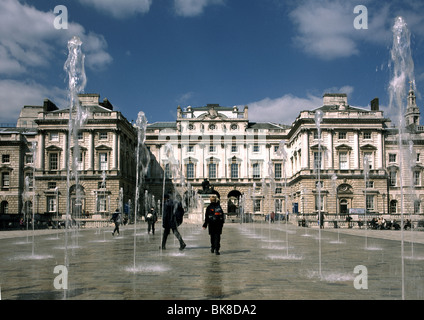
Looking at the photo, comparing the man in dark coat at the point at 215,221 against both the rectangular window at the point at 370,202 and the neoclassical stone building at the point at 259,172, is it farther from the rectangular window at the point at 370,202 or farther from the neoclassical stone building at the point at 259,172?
the rectangular window at the point at 370,202

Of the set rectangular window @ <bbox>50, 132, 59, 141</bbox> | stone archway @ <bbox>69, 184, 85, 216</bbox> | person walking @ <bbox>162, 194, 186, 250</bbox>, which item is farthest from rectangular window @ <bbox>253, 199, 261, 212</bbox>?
person walking @ <bbox>162, 194, 186, 250</bbox>

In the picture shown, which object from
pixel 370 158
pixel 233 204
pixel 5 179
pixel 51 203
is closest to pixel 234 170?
pixel 233 204

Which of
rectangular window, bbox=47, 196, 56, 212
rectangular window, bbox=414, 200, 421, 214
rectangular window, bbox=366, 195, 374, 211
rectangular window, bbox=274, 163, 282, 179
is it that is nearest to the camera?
rectangular window, bbox=366, 195, 374, 211

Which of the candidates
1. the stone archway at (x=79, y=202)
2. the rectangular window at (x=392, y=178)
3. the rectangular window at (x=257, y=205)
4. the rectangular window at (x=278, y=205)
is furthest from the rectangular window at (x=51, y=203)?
the rectangular window at (x=392, y=178)

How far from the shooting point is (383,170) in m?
54.4

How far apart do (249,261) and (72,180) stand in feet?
177

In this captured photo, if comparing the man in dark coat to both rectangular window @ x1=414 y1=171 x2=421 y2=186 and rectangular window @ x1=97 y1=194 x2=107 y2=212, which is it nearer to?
rectangular window @ x1=97 y1=194 x2=107 y2=212

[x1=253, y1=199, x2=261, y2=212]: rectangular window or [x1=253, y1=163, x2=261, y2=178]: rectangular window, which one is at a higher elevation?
[x1=253, y1=163, x2=261, y2=178]: rectangular window

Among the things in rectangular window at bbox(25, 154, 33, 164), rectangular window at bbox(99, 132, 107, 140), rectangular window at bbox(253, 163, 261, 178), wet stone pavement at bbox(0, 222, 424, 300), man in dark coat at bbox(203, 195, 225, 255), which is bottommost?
wet stone pavement at bbox(0, 222, 424, 300)

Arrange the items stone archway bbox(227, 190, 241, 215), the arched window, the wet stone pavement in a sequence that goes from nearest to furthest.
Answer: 1. the wet stone pavement
2. the arched window
3. stone archway bbox(227, 190, 241, 215)

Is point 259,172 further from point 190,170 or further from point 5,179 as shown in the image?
point 5,179

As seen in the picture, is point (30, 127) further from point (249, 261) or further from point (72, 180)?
point (249, 261)

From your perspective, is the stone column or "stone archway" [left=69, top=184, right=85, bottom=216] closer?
"stone archway" [left=69, top=184, right=85, bottom=216]

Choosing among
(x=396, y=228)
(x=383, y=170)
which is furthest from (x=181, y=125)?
(x=396, y=228)
